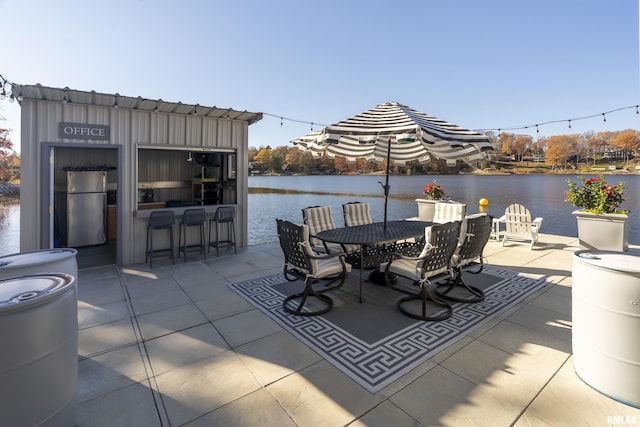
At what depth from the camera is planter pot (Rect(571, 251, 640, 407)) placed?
1933 millimetres

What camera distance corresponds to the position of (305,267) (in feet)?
11.0

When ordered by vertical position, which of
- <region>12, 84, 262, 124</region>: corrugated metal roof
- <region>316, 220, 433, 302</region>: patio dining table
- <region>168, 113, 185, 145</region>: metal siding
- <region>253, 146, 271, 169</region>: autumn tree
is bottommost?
<region>316, 220, 433, 302</region>: patio dining table

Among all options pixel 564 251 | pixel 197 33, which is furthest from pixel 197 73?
pixel 564 251

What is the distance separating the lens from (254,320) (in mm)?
3246

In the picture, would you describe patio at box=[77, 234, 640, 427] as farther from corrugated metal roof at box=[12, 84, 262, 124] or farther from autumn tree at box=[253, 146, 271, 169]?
autumn tree at box=[253, 146, 271, 169]

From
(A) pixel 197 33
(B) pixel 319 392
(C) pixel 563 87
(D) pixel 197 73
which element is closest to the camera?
(B) pixel 319 392

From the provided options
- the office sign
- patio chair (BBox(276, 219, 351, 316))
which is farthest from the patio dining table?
the office sign

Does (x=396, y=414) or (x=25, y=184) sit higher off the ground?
(x=25, y=184)

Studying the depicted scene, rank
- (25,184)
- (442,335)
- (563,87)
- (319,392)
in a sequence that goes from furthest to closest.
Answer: (563,87), (25,184), (442,335), (319,392)

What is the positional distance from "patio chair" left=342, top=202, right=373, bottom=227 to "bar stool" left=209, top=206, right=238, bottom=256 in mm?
2355

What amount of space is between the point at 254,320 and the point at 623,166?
43.7m

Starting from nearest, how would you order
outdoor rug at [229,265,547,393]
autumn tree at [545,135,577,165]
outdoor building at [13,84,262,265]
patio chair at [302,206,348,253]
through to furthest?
outdoor rug at [229,265,547,393]
outdoor building at [13,84,262,265]
patio chair at [302,206,348,253]
autumn tree at [545,135,577,165]

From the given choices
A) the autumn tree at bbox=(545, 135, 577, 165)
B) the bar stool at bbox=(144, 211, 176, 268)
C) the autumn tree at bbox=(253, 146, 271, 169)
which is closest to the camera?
the bar stool at bbox=(144, 211, 176, 268)

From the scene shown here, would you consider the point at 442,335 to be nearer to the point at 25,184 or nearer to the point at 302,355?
→ the point at 302,355
